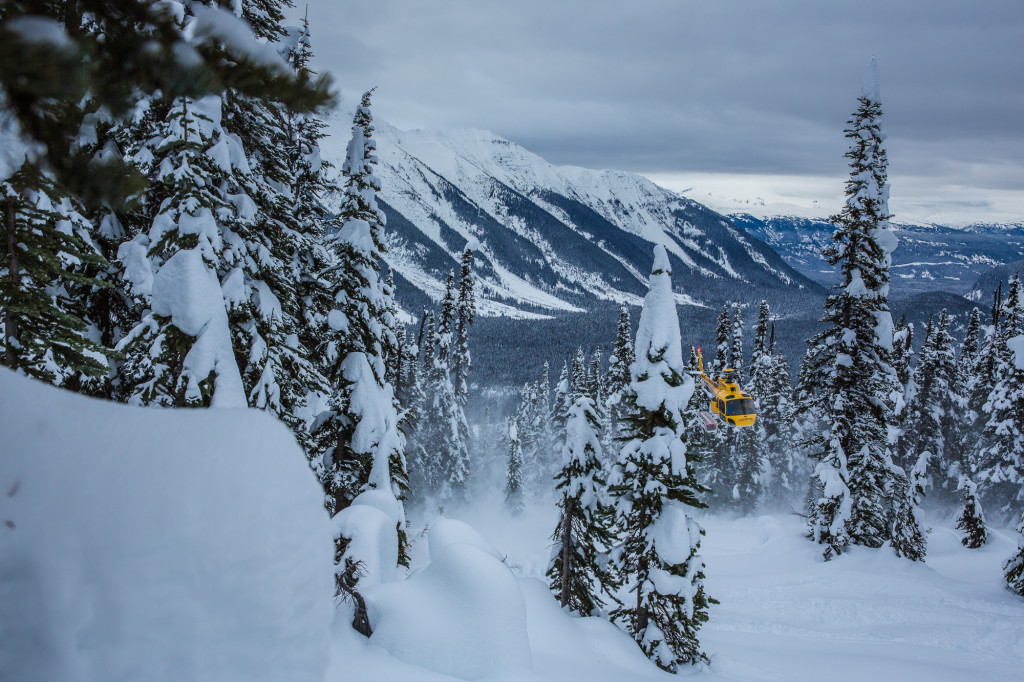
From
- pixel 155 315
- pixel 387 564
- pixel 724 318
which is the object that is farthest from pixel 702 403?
pixel 155 315

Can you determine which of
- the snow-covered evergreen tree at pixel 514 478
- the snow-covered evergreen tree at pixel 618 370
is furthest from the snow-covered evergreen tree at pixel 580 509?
the snow-covered evergreen tree at pixel 514 478

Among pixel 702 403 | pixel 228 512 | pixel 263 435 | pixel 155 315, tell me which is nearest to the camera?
pixel 228 512

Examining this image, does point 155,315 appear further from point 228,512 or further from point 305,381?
point 228,512

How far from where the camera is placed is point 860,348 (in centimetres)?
1939

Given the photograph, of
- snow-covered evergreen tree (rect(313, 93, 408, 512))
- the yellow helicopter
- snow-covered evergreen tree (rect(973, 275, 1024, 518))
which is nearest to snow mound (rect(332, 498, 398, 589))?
snow-covered evergreen tree (rect(313, 93, 408, 512))

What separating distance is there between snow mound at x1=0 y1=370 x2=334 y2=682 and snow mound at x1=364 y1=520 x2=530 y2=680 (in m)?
3.94

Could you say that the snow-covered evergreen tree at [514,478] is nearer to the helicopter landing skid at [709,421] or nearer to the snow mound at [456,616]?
the helicopter landing skid at [709,421]

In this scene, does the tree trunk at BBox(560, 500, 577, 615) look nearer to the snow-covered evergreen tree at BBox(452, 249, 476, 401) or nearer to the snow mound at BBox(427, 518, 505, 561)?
the snow mound at BBox(427, 518, 505, 561)

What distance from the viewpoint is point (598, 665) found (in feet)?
34.5

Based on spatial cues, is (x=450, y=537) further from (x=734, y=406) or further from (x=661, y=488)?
(x=734, y=406)

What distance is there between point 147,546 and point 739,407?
24.8 metres

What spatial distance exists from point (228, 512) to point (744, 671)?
51.3 feet

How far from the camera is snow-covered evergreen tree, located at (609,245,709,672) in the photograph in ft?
43.5

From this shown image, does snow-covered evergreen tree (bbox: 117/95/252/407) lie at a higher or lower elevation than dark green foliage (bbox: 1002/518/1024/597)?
higher
